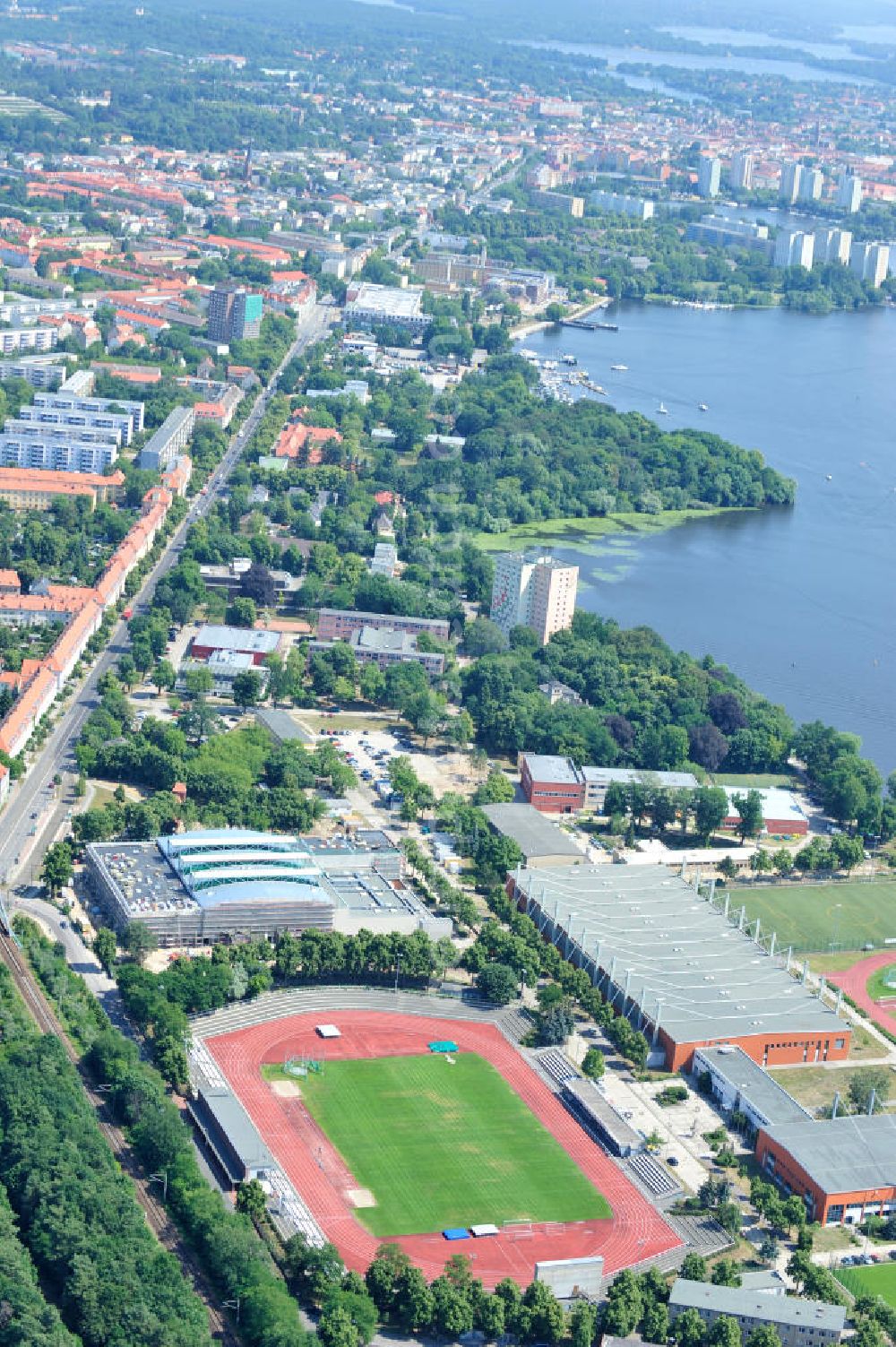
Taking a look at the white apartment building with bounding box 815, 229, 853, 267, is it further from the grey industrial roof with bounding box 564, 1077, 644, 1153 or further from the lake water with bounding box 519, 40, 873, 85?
the lake water with bounding box 519, 40, 873, 85

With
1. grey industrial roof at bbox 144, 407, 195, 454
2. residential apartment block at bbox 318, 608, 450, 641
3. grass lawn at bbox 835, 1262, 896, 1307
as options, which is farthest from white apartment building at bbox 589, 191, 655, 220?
grass lawn at bbox 835, 1262, 896, 1307

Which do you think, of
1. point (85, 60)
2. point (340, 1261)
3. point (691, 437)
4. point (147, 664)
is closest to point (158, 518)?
point (147, 664)

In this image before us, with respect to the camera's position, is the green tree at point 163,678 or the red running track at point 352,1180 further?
the green tree at point 163,678

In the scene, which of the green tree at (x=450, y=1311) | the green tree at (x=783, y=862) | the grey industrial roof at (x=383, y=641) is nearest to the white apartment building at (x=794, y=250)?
the grey industrial roof at (x=383, y=641)

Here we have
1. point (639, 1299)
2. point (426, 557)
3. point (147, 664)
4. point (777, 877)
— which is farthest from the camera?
point (426, 557)

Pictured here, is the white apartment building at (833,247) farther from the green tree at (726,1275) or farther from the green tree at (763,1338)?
the green tree at (763,1338)

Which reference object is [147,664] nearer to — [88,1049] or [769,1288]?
[88,1049]

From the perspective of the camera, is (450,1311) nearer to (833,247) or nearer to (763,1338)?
(763,1338)
